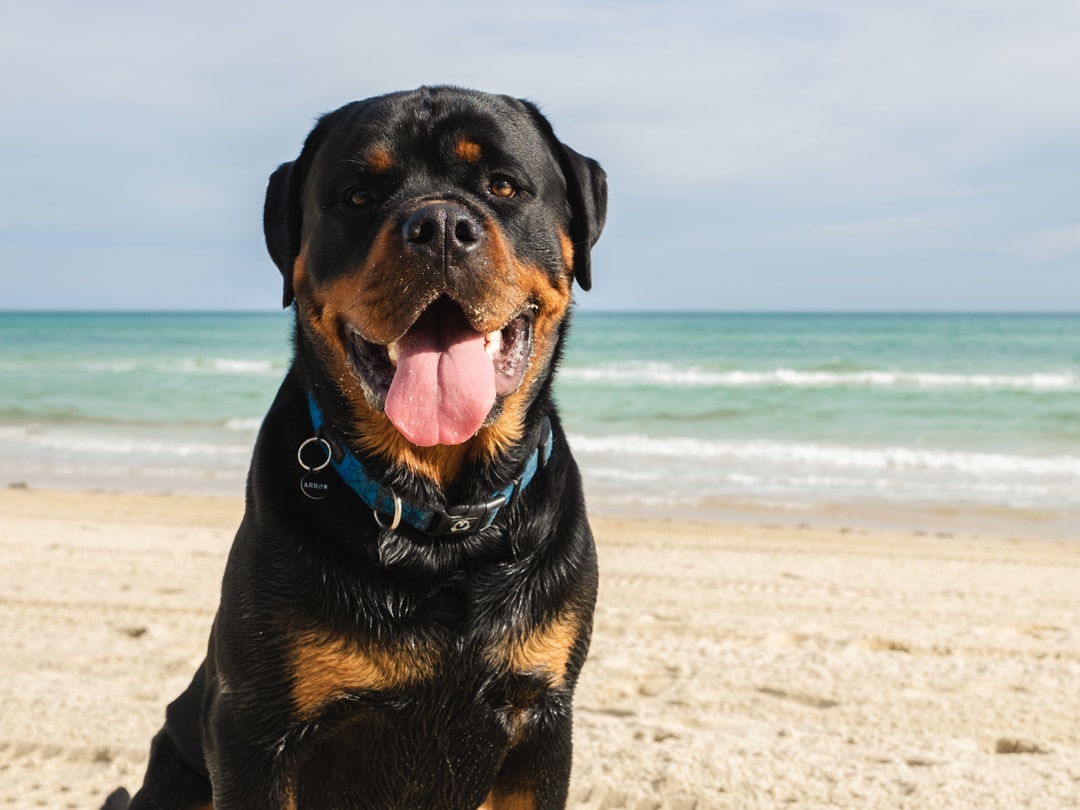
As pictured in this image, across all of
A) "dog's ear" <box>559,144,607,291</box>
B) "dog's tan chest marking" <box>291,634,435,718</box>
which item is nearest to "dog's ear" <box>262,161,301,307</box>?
"dog's ear" <box>559,144,607,291</box>

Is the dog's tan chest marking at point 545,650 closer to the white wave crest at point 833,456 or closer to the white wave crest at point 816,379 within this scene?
the white wave crest at point 833,456

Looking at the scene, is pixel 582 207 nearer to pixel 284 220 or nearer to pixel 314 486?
pixel 284 220

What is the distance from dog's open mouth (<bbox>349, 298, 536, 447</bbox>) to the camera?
94.5 inches

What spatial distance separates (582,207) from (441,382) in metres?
0.65

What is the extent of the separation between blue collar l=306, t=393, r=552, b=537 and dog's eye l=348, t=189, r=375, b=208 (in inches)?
19.7

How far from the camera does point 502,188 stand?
258 cm

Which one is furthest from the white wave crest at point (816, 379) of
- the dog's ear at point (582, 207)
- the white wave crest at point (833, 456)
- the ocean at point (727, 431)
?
the dog's ear at point (582, 207)

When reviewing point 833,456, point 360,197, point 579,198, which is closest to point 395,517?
point 360,197

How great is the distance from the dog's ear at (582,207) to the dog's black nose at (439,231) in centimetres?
53

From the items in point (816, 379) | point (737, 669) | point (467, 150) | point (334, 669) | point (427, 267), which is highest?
point (467, 150)

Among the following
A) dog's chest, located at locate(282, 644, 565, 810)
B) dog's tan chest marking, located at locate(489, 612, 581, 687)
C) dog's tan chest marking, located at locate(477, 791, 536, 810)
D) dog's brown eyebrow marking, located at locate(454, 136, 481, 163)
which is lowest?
dog's tan chest marking, located at locate(477, 791, 536, 810)

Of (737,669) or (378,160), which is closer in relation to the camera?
(378,160)

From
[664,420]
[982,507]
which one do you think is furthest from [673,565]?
[664,420]

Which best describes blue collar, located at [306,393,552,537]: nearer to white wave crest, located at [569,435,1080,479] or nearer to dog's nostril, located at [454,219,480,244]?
dog's nostril, located at [454,219,480,244]
